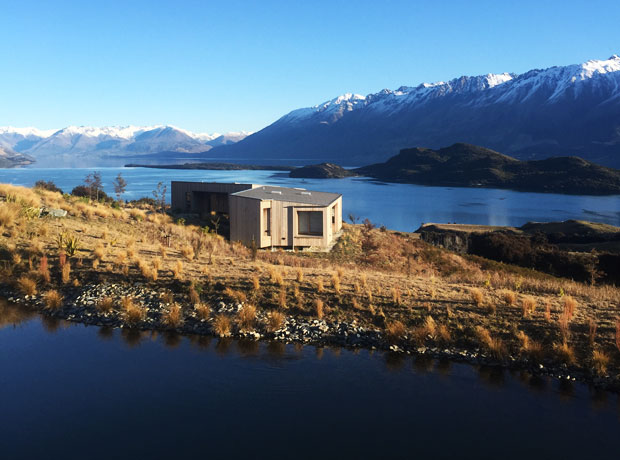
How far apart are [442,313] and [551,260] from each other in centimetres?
1546

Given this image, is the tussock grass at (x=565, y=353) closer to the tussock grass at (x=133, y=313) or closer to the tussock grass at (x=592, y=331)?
the tussock grass at (x=592, y=331)

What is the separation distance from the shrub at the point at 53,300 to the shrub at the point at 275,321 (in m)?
5.81

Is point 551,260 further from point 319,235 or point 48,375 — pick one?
point 48,375

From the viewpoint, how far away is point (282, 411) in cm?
841

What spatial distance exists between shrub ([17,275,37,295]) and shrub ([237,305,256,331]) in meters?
6.23

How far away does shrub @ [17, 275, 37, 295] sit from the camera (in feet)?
44.5

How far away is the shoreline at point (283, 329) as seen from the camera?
32.8 feet

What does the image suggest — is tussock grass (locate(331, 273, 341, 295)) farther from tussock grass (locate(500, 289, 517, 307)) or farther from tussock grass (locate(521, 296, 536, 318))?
tussock grass (locate(521, 296, 536, 318))

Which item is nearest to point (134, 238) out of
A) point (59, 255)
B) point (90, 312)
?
point (59, 255)

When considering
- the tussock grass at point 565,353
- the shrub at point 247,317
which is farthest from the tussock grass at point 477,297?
the shrub at point 247,317

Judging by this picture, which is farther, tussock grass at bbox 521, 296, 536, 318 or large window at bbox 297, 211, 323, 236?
large window at bbox 297, 211, 323, 236

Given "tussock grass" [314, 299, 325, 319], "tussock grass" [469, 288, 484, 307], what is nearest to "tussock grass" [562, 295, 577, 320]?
"tussock grass" [469, 288, 484, 307]

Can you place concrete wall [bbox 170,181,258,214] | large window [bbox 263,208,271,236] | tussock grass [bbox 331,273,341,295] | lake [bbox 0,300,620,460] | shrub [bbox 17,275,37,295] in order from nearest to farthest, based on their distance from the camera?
lake [bbox 0,300,620,460] → tussock grass [bbox 331,273,341,295] → shrub [bbox 17,275,37,295] → large window [bbox 263,208,271,236] → concrete wall [bbox 170,181,258,214]

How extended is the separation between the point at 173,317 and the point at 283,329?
9.09 feet
